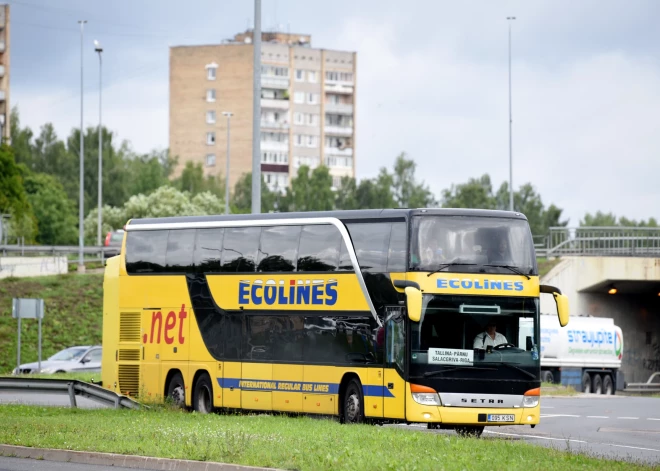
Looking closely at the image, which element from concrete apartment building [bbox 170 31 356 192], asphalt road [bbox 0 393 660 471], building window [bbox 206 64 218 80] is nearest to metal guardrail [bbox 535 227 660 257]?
asphalt road [bbox 0 393 660 471]

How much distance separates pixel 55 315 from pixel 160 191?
49204mm

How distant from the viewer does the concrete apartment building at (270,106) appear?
12988 cm

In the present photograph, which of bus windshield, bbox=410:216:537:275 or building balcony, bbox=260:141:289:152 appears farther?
building balcony, bbox=260:141:289:152

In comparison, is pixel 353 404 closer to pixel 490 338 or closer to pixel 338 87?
pixel 490 338

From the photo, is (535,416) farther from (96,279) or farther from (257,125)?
(96,279)

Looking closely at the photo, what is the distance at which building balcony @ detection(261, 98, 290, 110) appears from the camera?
130 meters

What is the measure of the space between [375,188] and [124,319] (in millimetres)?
94225

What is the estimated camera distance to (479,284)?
823 inches

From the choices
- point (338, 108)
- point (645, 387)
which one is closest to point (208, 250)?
point (645, 387)

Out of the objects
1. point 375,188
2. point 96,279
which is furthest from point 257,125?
point 375,188

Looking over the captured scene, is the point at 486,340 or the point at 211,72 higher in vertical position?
the point at 211,72

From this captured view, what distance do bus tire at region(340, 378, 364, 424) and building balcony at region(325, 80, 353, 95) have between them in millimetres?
112756

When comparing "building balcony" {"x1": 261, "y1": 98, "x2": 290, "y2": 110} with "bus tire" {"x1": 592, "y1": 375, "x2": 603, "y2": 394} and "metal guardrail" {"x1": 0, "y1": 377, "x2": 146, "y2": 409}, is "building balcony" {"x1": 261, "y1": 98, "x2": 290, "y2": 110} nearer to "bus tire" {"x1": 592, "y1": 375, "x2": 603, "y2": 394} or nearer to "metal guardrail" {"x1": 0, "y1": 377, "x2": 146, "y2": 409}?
"bus tire" {"x1": 592, "y1": 375, "x2": 603, "y2": 394}

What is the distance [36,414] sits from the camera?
926 inches
